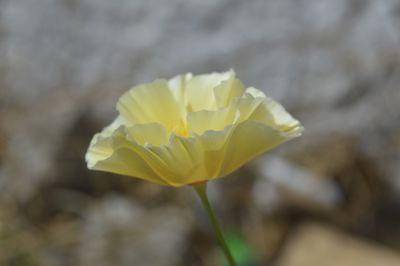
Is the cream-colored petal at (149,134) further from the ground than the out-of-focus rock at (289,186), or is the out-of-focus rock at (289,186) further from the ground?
the cream-colored petal at (149,134)

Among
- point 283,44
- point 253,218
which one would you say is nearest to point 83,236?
point 253,218

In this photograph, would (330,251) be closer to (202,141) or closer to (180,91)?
(180,91)

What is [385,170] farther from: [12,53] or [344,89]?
[12,53]

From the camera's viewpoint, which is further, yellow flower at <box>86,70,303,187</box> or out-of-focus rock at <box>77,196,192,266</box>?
out-of-focus rock at <box>77,196,192,266</box>

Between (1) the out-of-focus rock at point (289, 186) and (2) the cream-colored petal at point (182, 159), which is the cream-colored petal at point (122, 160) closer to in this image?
(2) the cream-colored petal at point (182, 159)

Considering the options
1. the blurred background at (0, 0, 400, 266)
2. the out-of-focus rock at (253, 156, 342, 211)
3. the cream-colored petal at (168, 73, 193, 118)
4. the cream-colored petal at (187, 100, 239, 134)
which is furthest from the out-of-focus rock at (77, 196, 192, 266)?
the cream-colored petal at (187, 100, 239, 134)

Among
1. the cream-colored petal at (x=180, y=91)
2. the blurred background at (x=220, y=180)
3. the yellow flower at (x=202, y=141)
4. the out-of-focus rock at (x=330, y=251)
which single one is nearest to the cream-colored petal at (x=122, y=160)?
the yellow flower at (x=202, y=141)

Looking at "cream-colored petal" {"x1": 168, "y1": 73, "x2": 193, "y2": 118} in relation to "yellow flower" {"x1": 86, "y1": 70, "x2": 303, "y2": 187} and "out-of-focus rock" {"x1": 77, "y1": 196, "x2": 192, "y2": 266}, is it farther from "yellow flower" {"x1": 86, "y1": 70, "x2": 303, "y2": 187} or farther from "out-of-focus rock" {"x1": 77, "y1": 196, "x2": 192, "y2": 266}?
"out-of-focus rock" {"x1": 77, "y1": 196, "x2": 192, "y2": 266}
